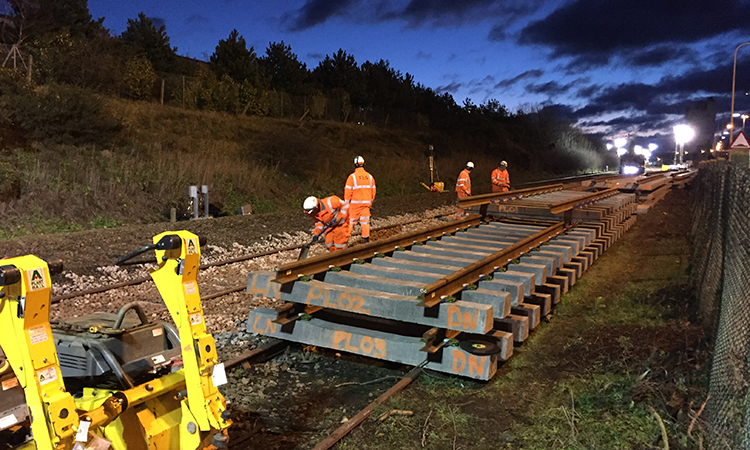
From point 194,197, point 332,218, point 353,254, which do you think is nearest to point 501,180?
point 194,197

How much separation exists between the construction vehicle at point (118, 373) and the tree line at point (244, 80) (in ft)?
65.8

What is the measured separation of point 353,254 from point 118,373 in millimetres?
4487

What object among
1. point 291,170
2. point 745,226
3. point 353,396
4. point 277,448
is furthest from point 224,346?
point 291,170

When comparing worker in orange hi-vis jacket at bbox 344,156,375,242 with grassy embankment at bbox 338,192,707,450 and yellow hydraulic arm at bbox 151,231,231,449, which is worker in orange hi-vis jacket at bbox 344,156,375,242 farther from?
yellow hydraulic arm at bbox 151,231,231,449

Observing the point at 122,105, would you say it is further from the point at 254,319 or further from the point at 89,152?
the point at 254,319

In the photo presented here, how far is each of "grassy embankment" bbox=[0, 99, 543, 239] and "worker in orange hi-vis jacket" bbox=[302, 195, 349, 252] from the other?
7199 mm

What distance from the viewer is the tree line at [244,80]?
78.2 feet

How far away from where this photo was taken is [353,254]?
287 inches

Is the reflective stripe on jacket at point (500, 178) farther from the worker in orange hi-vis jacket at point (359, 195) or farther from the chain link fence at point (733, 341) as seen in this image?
the chain link fence at point (733, 341)

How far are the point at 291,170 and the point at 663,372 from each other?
20.8 metres

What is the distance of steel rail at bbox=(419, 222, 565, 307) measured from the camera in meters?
5.24

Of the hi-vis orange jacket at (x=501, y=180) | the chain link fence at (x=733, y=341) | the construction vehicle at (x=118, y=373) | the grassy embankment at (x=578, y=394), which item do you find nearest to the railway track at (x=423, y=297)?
the grassy embankment at (x=578, y=394)

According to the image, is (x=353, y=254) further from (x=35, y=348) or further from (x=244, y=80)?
(x=244, y=80)

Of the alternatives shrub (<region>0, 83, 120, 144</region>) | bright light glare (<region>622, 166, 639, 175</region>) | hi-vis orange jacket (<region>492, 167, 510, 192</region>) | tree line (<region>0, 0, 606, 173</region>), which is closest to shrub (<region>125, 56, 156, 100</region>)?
tree line (<region>0, 0, 606, 173</region>)
